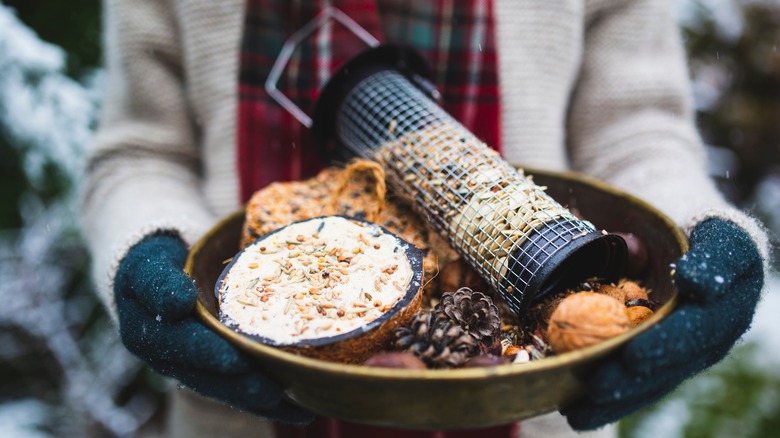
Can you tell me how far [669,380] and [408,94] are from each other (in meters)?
0.54

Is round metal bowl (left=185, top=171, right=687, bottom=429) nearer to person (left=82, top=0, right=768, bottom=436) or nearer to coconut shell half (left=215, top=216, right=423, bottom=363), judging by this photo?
coconut shell half (left=215, top=216, right=423, bottom=363)

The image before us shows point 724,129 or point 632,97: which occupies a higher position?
point 632,97

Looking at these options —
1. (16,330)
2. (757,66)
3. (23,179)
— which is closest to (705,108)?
(757,66)

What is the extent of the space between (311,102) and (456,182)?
0.36m

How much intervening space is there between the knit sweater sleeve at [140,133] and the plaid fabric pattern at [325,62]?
0.17 m

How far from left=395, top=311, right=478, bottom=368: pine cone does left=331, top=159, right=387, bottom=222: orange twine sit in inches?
9.3

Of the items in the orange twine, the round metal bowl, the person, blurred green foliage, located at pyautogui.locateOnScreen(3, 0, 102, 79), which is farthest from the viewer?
blurred green foliage, located at pyautogui.locateOnScreen(3, 0, 102, 79)

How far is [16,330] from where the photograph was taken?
5.68ft

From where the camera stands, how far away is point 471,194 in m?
0.82

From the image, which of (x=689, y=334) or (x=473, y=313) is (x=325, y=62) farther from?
(x=689, y=334)

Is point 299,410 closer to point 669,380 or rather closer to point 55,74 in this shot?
point 669,380

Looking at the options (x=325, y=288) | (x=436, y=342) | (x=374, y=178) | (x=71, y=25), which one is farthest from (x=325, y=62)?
(x=71, y=25)

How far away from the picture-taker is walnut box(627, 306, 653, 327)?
28.3 inches

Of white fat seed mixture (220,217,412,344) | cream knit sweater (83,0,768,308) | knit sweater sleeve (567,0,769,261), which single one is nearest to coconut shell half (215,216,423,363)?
white fat seed mixture (220,217,412,344)
